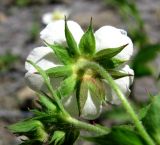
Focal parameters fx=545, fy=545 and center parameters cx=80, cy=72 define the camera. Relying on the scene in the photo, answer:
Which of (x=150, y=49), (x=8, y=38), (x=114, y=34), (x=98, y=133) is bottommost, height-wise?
(x=8, y=38)

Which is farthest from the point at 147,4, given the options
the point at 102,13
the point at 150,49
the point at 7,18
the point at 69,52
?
the point at 69,52

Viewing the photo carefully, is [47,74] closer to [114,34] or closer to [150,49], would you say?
[114,34]

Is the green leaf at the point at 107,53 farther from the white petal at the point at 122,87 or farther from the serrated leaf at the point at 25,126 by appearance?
the serrated leaf at the point at 25,126

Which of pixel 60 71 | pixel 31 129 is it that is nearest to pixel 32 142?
pixel 31 129

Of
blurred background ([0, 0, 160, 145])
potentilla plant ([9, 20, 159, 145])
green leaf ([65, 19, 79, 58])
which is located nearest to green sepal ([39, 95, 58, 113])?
potentilla plant ([9, 20, 159, 145])

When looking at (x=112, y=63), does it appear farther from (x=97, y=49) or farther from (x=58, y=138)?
(x=58, y=138)

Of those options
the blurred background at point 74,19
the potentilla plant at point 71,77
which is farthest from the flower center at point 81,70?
the blurred background at point 74,19
